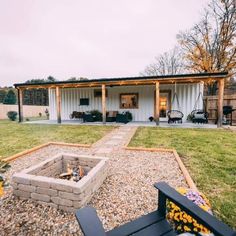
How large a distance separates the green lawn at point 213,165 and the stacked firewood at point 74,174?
204cm

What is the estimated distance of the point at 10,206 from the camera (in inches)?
94.5

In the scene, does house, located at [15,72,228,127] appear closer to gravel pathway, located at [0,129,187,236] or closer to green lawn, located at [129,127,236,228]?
green lawn, located at [129,127,236,228]

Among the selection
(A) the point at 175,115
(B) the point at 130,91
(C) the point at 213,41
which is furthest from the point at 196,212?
(C) the point at 213,41

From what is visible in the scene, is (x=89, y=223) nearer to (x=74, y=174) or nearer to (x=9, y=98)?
(x=74, y=174)

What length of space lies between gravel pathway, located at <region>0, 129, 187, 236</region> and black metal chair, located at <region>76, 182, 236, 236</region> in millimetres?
516

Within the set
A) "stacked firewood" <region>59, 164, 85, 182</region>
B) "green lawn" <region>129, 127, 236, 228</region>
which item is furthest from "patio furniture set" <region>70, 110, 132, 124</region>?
"stacked firewood" <region>59, 164, 85, 182</region>

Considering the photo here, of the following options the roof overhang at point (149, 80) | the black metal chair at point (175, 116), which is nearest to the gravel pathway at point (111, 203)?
the roof overhang at point (149, 80)

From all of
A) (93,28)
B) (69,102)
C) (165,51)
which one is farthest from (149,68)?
(69,102)

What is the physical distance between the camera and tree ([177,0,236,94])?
50.9 feet

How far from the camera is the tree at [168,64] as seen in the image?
2753 centimetres

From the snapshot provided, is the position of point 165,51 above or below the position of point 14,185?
above

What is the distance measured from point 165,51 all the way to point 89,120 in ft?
73.8

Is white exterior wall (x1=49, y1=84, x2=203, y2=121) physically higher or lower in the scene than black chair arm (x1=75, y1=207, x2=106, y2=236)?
higher

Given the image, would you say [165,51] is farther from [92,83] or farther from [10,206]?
[10,206]
